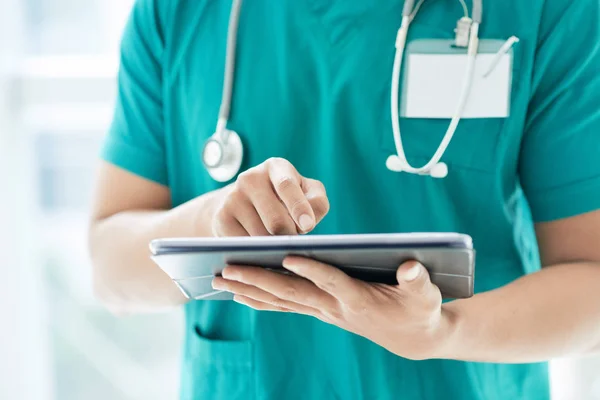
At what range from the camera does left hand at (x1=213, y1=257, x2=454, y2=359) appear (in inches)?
20.9

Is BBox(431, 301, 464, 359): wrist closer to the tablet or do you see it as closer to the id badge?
the tablet

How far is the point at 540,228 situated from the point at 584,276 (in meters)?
0.10

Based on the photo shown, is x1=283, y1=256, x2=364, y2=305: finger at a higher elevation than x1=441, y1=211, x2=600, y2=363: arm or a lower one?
higher

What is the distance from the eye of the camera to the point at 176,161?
34.2 inches

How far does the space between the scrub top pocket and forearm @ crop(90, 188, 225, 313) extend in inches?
2.8

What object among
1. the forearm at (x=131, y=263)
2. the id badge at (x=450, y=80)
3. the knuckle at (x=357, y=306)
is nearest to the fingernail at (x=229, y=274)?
the knuckle at (x=357, y=306)

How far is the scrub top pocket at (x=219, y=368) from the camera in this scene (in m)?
0.82

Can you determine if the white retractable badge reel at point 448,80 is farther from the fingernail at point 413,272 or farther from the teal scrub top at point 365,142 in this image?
the fingernail at point 413,272

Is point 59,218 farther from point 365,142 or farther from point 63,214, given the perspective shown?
point 365,142

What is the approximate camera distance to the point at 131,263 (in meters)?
0.83

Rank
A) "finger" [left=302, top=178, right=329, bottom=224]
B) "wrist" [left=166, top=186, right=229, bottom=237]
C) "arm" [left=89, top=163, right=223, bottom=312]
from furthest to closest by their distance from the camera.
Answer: "arm" [left=89, top=163, right=223, bottom=312]
"wrist" [left=166, top=186, right=229, bottom=237]
"finger" [left=302, top=178, right=329, bottom=224]

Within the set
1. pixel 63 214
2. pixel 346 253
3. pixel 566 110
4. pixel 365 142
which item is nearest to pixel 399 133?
pixel 365 142

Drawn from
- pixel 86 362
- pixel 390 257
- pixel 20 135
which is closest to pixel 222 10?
pixel 390 257

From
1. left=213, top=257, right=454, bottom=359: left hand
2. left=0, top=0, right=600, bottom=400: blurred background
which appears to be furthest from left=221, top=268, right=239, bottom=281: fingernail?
left=0, top=0, right=600, bottom=400: blurred background
